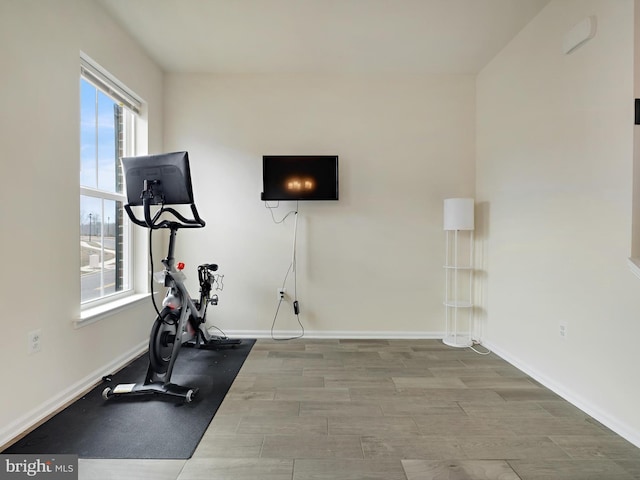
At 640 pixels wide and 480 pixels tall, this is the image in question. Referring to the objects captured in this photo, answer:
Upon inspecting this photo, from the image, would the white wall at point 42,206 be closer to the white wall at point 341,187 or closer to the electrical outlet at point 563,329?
the white wall at point 341,187

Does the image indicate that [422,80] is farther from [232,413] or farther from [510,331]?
[232,413]

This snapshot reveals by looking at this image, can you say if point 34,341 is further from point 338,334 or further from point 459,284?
point 459,284

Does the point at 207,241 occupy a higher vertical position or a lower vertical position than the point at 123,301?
higher

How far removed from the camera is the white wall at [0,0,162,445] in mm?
1713

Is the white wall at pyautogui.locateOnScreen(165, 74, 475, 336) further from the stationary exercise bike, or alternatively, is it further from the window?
the stationary exercise bike

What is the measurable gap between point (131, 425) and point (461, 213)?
315 cm

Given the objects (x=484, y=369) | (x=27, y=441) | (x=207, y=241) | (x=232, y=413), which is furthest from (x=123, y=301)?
(x=484, y=369)

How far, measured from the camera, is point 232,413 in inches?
77.6

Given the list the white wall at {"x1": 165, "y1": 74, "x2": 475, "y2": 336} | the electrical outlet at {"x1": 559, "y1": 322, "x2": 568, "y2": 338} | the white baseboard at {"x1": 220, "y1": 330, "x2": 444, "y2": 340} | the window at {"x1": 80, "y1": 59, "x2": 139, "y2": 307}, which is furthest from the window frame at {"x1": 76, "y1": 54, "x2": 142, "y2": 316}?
the electrical outlet at {"x1": 559, "y1": 322, "x2": 568, "y2": 338}

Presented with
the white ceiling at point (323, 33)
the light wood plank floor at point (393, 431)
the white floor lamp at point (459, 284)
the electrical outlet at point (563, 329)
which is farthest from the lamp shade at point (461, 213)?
the white ceiling at point (323, 33)

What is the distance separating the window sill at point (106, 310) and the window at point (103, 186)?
0.08 m

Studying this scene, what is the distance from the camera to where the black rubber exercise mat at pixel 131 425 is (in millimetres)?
1626

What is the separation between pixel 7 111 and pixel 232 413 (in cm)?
220

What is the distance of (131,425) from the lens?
1838 mm
